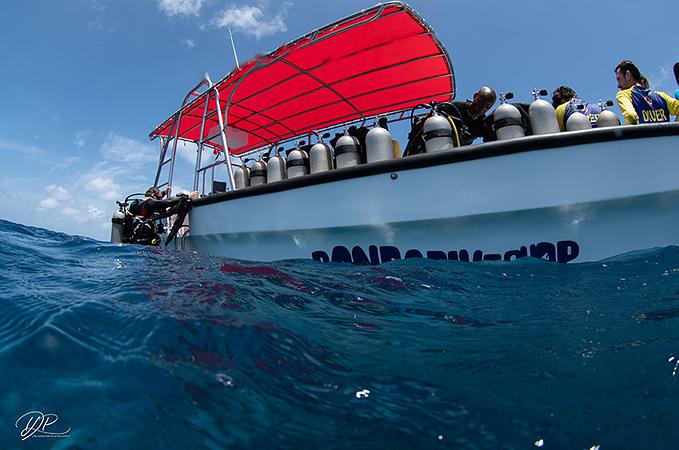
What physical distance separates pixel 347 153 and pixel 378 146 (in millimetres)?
280

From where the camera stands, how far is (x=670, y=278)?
1726 mm

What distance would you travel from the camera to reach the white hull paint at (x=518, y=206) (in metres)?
2.22

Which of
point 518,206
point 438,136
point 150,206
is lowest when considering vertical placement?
point 518,206

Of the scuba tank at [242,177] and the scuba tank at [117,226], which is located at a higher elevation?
the scuba tank at [242,177]

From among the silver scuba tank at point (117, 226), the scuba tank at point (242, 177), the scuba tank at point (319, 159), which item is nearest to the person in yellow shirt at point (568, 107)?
the scuba tank at point (319, 159)

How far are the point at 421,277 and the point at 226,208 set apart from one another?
7.55 feet

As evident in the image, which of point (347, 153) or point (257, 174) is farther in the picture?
point (257, 174)

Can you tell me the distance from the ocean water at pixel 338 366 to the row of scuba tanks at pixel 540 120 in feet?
3.85

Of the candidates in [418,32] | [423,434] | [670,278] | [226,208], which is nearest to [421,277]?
[670,278]

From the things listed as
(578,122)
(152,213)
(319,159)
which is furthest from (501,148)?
(152,213)

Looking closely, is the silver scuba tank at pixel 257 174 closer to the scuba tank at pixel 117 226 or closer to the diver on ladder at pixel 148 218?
the diver on ladder at pixel 148 218

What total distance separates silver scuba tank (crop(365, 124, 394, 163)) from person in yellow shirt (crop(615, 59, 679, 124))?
1.71m

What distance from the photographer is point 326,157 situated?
3.13 m

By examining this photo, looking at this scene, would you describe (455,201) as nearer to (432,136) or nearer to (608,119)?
(432,136)
